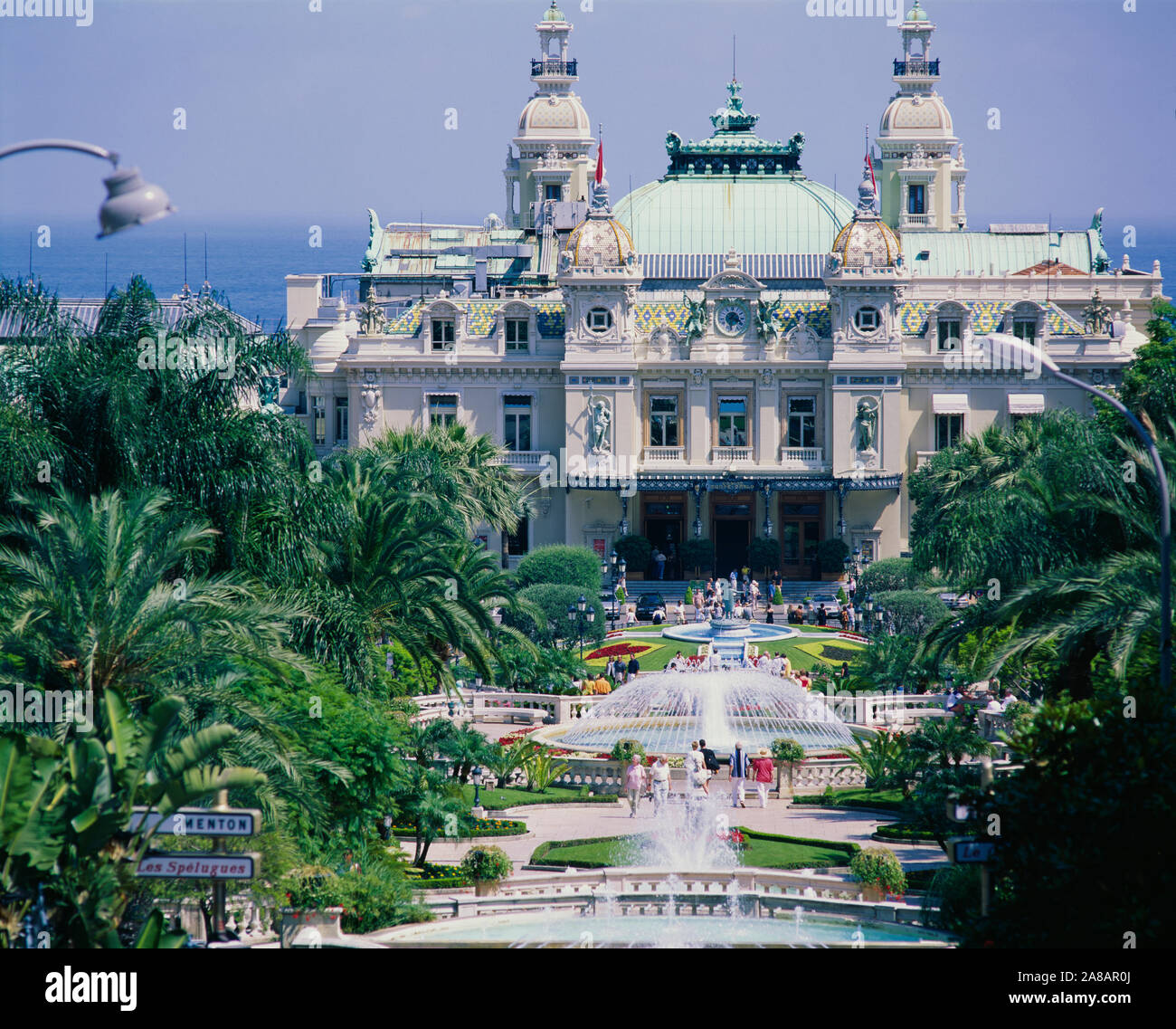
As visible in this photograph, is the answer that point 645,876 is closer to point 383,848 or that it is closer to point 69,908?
point 383,848

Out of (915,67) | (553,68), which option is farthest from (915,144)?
(553,68)

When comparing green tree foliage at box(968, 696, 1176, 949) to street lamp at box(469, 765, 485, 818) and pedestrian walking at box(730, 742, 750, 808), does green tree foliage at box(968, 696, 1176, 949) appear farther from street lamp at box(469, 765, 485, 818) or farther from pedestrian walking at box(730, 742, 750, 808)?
pedestrian walking at box(730, 742, 750, 808)

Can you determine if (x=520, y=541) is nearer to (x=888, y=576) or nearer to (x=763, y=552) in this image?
(x=763, y=552)

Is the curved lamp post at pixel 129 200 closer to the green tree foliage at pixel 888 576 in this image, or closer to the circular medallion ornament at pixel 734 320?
the green tree foliage at pixel 888 576

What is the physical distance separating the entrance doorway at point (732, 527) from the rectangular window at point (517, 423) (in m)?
8.11

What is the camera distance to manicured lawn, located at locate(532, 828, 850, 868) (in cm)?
3694

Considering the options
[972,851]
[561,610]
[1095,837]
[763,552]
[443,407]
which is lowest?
[972,851]

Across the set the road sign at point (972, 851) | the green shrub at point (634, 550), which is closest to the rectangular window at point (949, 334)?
the green shrub at point (634, 550)

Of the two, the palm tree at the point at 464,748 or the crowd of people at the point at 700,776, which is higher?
the palm tree at the point at 464,748

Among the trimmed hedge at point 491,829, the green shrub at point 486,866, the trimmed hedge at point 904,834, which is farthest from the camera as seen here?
the trimmed hedge at point 491,829

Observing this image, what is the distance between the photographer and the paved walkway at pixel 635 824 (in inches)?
1508

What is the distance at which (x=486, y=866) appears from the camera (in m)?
34.3

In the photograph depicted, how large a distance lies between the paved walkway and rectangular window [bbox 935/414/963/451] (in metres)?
42.2

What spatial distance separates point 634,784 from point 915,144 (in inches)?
2692
